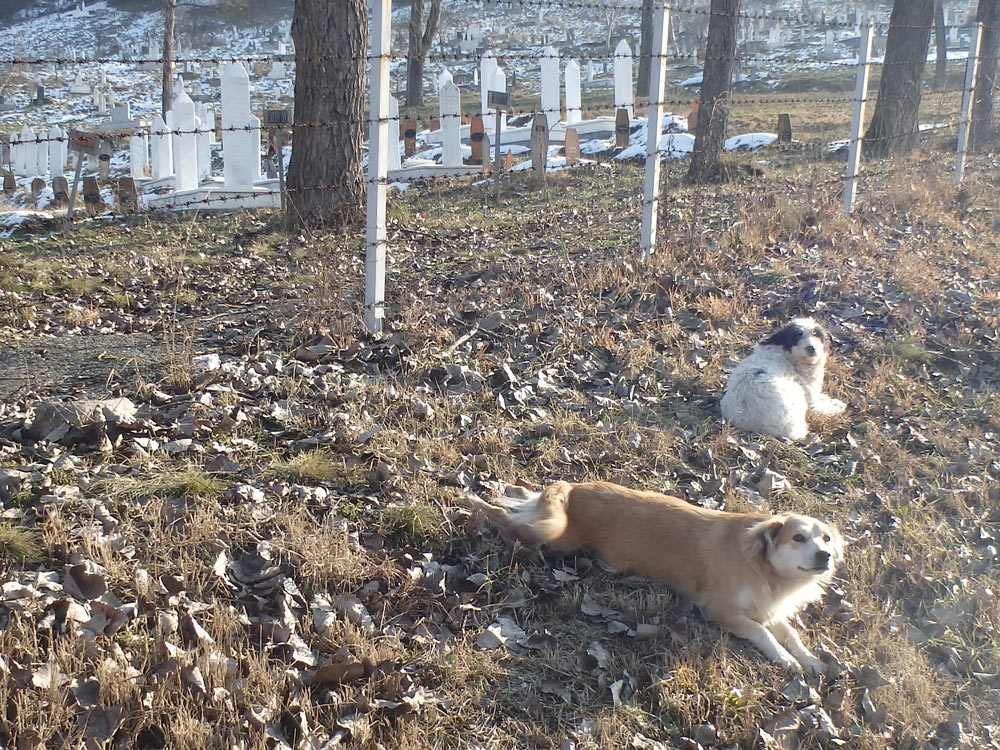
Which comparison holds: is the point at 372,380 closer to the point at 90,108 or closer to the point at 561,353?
the point at 561,353

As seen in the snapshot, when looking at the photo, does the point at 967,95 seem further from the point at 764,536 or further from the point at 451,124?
the point at 764,536

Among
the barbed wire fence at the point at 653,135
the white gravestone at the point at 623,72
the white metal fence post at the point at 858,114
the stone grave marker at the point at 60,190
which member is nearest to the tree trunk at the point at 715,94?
the barbed wire fence at the point at 653,135

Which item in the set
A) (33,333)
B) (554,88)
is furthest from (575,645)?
(554,88)

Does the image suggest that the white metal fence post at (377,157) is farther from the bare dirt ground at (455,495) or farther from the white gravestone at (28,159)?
the white gravestone at (28,159)

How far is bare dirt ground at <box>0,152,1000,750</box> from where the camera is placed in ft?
10.1

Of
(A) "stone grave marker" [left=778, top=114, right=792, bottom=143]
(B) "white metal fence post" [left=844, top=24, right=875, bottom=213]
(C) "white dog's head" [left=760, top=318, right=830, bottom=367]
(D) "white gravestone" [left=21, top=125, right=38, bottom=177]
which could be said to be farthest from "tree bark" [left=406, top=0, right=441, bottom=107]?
(C) "white dog's head" [left=760, top=318, right=830, bottom=367]

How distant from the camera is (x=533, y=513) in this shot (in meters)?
4.07

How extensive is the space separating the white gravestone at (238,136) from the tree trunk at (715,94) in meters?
6.59

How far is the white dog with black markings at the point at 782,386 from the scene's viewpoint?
5.45m

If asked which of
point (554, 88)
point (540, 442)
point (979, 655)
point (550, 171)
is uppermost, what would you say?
point (554, 88)

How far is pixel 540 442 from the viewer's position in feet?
16.6

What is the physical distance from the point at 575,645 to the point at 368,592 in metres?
0.87

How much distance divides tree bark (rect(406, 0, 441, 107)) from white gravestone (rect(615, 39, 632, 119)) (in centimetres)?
725

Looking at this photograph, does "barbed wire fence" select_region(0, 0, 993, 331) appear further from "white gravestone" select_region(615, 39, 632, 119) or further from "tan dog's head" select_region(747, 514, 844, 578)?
"tan dog's head" select_region(747, 514, 844, 578)
